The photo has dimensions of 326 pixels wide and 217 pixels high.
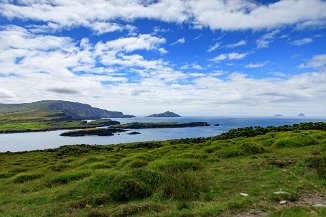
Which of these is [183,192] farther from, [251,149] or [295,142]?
[295,142]

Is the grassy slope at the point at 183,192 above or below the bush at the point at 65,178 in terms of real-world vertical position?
above

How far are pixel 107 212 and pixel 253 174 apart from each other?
1311 cm

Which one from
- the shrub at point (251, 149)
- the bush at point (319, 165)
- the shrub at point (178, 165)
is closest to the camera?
the bush at point (319, 165)

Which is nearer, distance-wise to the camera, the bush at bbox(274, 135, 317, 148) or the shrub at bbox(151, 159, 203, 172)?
the shrub at bbox(151, 159, 203, 172)

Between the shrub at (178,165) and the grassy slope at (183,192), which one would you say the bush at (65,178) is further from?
the shrub at (178,165)

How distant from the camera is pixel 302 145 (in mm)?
41281

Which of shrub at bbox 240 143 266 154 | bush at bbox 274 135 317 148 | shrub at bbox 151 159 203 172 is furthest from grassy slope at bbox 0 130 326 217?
bush at bbox 274 135 317 148

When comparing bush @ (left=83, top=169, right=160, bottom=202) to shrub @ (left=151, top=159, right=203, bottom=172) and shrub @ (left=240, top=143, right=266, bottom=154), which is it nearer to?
shrub @ (left=151, top=159, right=203, bottom=172)

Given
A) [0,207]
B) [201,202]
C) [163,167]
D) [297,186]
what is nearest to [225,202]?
[201,202]

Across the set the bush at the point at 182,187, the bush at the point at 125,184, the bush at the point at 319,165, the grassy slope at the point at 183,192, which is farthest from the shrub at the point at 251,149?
the bush at the point at 125,184

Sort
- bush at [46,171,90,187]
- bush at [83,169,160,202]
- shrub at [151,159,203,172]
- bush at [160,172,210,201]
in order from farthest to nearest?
1. bush at [46,171,90,187]
2. shrub at [151,159,203,172]
3. bush at [83,169,160,202]
4. bush at [160,172,210,201]

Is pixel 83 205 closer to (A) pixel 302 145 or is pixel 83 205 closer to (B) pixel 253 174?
(B) pixel 253 174

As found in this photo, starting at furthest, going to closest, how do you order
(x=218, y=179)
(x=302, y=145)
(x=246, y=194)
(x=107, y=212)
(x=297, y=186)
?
(x=302, y=145) → (x=218, y=179) → (x=297, y=186) → (x=246, y=194) → (x=107, y=212)

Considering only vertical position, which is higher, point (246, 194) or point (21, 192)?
point (246, 194)
